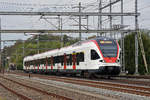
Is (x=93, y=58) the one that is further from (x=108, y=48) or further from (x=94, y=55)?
(x=108, y=48)

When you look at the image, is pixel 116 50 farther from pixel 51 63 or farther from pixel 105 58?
pixel 51 63

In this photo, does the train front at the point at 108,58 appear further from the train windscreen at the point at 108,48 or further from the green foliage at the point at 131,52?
the green foliage at the point at 131,52

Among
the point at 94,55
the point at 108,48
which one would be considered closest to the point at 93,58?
the point at 94,55

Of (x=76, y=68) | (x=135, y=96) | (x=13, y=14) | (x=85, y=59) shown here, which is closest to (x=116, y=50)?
(x=85, y=59)

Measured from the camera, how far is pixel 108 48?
22703 millimetres

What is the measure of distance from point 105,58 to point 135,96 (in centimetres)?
966

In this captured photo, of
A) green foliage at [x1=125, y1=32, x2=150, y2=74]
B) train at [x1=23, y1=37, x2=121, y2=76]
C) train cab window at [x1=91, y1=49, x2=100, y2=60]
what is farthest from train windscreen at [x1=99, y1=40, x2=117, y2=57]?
green foliage at [x1=125, y1=32, x2=150, y2=74]

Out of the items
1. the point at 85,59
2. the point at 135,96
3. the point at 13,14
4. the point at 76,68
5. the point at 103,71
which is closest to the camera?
the point at 135,96

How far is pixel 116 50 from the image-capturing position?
22.8 m

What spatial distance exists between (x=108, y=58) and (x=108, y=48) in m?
0.99

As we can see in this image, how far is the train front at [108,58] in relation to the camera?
21.9 m

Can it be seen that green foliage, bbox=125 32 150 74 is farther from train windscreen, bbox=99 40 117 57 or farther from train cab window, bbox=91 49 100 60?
train cab window, bbox=91 49 100 60

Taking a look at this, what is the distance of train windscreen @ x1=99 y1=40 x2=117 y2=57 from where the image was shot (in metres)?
22.3

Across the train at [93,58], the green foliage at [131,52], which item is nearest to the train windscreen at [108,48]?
the train at [93,58]
